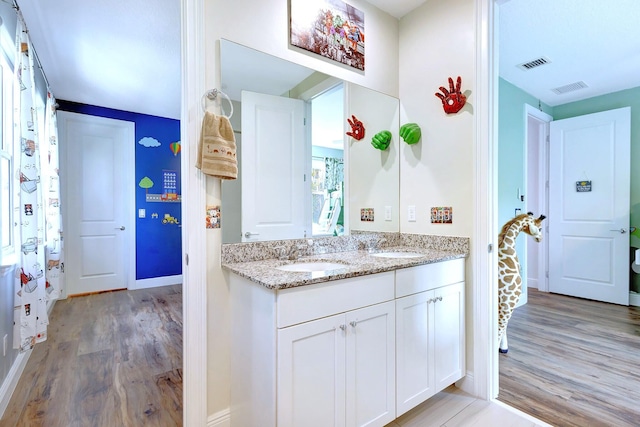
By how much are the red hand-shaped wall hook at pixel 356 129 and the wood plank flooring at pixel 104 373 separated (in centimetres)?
213

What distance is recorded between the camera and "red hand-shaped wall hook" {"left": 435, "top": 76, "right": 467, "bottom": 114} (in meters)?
2.01

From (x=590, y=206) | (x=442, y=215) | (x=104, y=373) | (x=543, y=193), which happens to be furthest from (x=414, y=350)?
(x=543, y=193)

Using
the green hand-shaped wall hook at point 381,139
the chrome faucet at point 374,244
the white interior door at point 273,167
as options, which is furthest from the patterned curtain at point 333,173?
the chrome faucet at point 374,244

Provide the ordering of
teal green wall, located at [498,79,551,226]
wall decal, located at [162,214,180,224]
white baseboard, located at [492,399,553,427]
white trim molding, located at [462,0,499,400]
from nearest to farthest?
white baseboard, located at [492,399,553,427] → white trim molding, located at [462,0,499,400] → teal green wall, located at [498,79,551,226] → wall decal, located at [162,214,180,224]

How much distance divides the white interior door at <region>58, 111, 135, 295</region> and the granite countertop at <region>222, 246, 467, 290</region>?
377 cm

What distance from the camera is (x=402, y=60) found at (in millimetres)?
2428

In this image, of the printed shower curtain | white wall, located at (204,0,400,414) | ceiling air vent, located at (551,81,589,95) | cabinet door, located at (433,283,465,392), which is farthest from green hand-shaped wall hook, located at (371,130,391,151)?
ceiling air vent, located at (551,81,589,95)

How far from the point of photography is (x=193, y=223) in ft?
4.99

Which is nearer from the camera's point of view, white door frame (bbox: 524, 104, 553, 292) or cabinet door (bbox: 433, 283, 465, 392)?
cabinet door (bbox: 433, 283, 465, 392)

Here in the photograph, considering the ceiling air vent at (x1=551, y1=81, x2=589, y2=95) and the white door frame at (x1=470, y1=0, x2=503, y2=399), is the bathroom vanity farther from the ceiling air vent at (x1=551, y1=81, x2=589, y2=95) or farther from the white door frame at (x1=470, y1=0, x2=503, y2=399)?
the ceiling air vent at (x1=551, y1=81, x2=589, y2=95)

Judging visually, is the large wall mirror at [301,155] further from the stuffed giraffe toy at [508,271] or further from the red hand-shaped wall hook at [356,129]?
the stuffed giraffe toy at [508,271]

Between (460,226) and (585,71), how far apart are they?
9.10 feet

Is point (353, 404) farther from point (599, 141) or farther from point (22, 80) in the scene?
point (599, 141)

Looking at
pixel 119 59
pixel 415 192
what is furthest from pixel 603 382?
pixel 119 59
